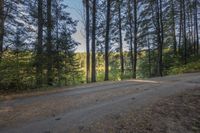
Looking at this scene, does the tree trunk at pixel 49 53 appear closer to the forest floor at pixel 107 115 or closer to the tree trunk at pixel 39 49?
the tree trunk at pixel 39 49

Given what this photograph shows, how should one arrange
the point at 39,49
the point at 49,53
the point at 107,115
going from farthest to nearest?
the point at 49,53 < the point at 39,49 < the point at 107,115

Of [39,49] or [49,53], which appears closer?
[39,49]

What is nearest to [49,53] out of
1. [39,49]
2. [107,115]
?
[39,49]

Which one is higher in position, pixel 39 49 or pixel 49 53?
pixel 39 49

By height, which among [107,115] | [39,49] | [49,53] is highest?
[39,49]

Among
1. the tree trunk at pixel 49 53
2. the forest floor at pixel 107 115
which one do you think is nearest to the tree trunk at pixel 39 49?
the tree trunk at pixel 49 53

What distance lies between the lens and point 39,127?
574cm

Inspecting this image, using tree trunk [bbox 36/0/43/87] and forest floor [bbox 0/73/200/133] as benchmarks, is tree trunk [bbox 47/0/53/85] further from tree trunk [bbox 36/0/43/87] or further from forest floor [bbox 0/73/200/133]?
forest floor [bbox 0/73/200/133]

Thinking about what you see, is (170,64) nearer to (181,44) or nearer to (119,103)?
(181,44)

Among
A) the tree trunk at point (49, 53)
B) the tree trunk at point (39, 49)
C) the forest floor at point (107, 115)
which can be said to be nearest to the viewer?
the forest floor at point (107, 115)

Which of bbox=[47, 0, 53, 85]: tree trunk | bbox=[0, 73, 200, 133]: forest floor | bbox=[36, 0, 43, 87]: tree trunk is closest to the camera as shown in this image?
bbox=[0, 73, 200, 133]: forest floor

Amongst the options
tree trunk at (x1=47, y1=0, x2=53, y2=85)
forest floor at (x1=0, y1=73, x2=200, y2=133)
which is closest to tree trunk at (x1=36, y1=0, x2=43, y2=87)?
tree trunk at (x1=47, y1=0, x2=53, y2=85)

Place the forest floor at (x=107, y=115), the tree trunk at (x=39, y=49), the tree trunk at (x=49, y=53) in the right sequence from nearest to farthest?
the forest floor at (x=107, y=115) → the tree trunk at (x=39, y=49) → the tree trunk at (x=49, y=53)

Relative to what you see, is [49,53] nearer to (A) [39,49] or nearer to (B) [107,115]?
(A) [39,49]
